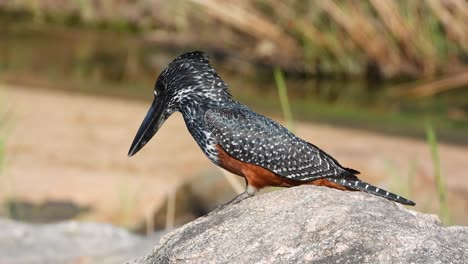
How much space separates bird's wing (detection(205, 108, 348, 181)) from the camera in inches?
171

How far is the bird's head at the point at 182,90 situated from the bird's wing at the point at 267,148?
0.36ft

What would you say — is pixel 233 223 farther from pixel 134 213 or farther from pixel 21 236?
pixel 134 213

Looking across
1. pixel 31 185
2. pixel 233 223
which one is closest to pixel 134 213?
pixel 31 185

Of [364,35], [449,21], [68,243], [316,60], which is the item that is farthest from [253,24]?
[68,243]

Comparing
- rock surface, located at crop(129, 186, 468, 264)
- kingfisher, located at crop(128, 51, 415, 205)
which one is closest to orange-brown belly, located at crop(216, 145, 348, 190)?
kingfisher, located at crop(128, 51, 415, 205)

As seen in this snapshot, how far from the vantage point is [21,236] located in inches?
277

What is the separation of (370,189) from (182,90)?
0.81 m

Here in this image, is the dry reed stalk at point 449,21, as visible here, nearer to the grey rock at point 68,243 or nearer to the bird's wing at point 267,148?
the grey rock at point 68,243

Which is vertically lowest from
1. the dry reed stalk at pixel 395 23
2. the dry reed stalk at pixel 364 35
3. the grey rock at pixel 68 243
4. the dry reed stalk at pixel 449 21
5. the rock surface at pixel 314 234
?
the grey rock at pixel 68 243

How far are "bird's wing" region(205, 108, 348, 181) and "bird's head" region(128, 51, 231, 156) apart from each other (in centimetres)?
11

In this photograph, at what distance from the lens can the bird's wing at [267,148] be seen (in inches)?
171

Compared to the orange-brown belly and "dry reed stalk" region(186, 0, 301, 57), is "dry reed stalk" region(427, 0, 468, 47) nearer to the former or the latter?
"dry reed stalk" region(186, 0, 301, 57)

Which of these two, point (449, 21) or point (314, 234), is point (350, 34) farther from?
point (314, 234)

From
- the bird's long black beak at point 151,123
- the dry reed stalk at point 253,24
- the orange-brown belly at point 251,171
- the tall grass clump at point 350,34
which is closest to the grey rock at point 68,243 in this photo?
the bird's long black beak at point 151,123
